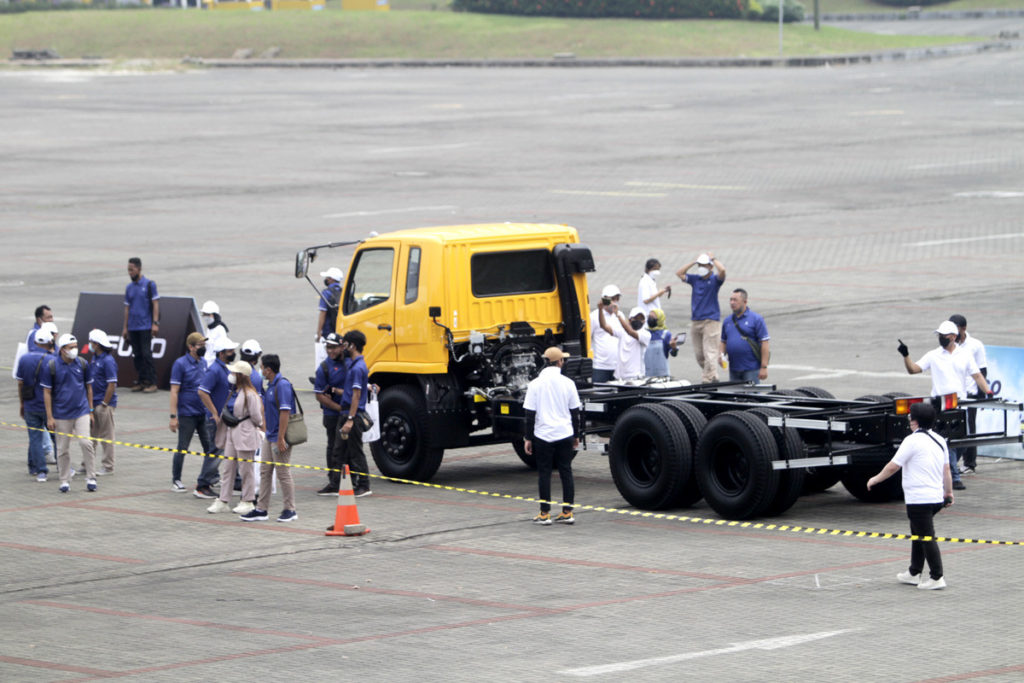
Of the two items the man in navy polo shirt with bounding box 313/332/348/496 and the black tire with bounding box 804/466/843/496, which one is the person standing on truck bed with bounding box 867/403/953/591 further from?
the man in navy polo shirt with bounding box 313/332/348/496

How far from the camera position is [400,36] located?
111688 mm

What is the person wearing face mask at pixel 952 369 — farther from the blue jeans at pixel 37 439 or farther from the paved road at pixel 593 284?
the blue jeans at pixel 37 439

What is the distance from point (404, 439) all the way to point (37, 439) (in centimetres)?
413

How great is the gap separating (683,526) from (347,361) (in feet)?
13.2

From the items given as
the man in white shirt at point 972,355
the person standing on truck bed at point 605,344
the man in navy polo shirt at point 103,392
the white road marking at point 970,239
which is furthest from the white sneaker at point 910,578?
the white road marking at point 970,239

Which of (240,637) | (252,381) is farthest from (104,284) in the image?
(240,637)

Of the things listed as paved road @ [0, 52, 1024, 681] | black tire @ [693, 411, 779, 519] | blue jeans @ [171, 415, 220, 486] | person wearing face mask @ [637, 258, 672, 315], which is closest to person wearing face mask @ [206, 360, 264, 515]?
paved road @ [0, 52, 1024, 681]

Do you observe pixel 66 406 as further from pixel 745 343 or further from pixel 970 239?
pixel 970 239

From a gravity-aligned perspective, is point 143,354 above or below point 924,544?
above

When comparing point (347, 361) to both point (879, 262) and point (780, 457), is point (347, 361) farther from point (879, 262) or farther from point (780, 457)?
point (879, 262)

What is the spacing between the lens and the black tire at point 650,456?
53.5 feet

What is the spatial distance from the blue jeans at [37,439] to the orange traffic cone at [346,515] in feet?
14.6

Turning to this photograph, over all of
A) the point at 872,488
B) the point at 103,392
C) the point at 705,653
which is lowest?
the point at 705,653

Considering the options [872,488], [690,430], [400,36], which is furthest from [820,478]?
[400,36]
